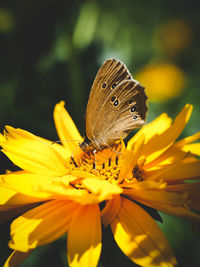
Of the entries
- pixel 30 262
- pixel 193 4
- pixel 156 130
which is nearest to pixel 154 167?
pixel 156 130

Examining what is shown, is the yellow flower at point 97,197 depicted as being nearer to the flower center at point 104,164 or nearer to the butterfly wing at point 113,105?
the flower center at point 104,164

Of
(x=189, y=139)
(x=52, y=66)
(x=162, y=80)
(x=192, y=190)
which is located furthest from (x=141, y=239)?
(x=162, y=80)

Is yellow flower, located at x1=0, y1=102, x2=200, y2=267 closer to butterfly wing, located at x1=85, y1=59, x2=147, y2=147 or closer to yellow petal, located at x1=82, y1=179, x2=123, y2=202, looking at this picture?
yellow petal, located at x1=82, y1=179, x2=123, y2=202

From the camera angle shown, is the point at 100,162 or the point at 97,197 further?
the point at 100,162

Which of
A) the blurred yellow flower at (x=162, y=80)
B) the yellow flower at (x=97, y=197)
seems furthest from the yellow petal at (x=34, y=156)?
the blurred yellow flower at (x=162, y=80)

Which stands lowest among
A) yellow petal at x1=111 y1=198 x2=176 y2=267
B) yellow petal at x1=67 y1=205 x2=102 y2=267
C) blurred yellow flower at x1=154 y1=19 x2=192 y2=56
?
yellow petal at x1=111 y1=198 x2=176 y2=267

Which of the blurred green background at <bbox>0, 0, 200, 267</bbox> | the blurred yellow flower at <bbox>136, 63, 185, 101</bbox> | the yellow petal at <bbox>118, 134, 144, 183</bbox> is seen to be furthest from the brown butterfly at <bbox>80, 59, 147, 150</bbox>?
the blurred yellow flower at <bbox>136, 63, 185, 101</bbox>

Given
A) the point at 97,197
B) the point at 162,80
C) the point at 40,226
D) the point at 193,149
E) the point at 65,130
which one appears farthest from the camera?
the point at 162,80

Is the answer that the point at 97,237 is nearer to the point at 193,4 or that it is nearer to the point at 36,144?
the point at 36,144

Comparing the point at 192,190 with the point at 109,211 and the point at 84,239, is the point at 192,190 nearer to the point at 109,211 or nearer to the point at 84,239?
the point at 109,211
